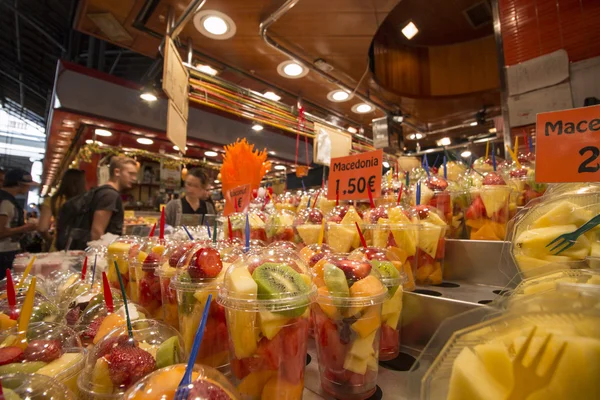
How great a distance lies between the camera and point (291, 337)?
2.25ft

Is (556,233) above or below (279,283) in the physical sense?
above

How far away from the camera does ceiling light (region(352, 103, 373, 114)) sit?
4.85 m

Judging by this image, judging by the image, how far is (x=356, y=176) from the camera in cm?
157

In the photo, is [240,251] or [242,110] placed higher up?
[242,110]

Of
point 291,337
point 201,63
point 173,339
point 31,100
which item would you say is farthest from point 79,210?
point 31,100

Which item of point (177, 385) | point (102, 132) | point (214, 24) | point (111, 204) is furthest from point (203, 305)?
point (102, 132)

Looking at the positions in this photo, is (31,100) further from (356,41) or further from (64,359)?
(64,359)

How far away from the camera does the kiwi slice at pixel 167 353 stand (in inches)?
25.4

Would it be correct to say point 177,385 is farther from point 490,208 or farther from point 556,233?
point 490,208

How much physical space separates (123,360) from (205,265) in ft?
0.91

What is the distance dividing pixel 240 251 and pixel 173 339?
0.38m

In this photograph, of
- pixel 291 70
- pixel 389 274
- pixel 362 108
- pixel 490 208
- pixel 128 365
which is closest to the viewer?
pixel 128 365

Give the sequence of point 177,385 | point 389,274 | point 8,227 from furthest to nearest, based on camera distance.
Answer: point 8,227 < point 389,274 < point 177,385

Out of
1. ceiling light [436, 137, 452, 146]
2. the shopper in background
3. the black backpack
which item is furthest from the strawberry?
ceiling light [436, 137, 452, 146]
